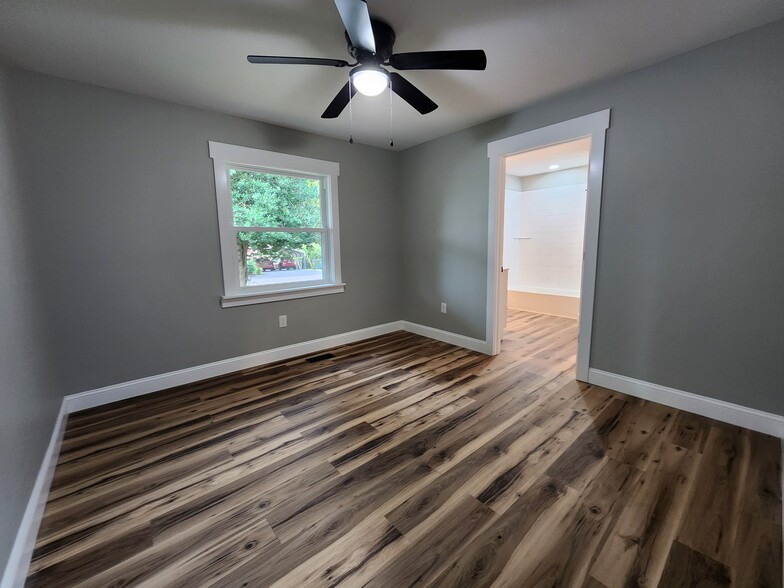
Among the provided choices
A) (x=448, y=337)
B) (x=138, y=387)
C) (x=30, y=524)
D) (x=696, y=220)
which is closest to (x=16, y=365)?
(x=30, y=524)

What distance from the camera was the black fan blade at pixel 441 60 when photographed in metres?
1.58

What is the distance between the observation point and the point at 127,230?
2484 mm

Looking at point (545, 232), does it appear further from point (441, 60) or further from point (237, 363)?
point (237, 363)

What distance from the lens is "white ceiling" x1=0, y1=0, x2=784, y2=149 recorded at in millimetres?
1614

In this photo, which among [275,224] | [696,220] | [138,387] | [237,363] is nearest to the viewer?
[696,220]

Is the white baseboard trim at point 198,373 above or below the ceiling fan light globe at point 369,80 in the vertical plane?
below

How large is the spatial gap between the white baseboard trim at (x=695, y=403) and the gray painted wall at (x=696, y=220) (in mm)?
50

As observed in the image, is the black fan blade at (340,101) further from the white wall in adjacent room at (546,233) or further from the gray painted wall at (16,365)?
the white wall in adjacent room at (546,233)

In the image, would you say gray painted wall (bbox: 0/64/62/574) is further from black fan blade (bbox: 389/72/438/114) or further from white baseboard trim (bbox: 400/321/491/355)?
white baseboard trim (bbox: 400/321/491/355)

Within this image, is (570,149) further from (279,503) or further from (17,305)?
(17,305)

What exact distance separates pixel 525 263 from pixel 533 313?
125 cm

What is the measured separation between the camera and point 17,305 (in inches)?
64.5

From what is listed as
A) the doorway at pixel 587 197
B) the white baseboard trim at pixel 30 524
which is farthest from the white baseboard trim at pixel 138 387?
the doorway at pixel 587 197

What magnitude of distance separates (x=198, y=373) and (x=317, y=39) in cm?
281
